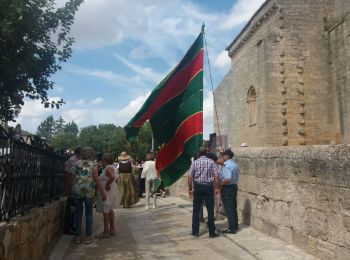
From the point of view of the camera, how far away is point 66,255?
6508 mm

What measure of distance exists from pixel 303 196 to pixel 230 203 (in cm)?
194

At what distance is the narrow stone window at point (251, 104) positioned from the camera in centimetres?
2081

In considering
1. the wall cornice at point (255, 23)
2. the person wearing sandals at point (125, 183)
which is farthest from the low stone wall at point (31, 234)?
the wall cornice at point (255, 23)

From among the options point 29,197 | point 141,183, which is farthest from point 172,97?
point 141,183

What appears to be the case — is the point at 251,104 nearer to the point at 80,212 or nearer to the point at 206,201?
the point at 206,201

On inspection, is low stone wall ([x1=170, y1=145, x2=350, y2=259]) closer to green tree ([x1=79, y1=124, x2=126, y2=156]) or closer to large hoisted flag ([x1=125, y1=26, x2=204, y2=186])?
large hoisted flag ([x1=125, y1=26, x2=204, y2=186])

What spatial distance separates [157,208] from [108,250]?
5.83 meters

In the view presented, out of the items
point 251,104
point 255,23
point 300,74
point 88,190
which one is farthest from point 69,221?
point 251,104

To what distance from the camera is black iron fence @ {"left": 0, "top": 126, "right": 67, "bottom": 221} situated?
176 inches

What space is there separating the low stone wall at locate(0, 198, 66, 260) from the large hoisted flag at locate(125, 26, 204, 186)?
228 cm

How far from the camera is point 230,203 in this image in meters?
8.07

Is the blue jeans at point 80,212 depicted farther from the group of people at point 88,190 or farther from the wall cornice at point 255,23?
the wall cornice at point 255,23

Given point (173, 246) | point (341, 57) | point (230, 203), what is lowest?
point (173, 246)

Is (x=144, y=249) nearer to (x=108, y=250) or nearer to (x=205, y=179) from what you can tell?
(x=108, y=250)
